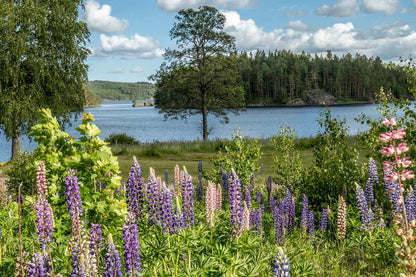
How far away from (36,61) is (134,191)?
23.5 m

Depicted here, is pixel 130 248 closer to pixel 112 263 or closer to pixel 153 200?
pixel 112 263

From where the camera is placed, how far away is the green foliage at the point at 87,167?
4.70m

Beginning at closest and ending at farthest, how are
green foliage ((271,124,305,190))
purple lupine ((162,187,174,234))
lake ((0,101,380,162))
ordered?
purple lupine ((162,187,174,234))
green foliage ((271,124,305,190))
lake ((0,101,380,162))

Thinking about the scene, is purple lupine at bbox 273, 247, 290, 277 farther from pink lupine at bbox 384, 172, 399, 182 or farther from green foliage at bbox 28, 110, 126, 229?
green foliage at bbox 28, 110, 126, 229

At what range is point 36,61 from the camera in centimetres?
2514

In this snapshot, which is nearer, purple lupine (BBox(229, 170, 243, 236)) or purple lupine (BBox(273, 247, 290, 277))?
purple lupine (BBox(273, 247, 290, 277))

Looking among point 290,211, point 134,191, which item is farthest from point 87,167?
point 290,211

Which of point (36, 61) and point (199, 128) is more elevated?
point (36, 61)

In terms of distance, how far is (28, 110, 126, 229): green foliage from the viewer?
15.4 feet

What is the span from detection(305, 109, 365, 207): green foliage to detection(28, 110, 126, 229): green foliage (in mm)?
5718

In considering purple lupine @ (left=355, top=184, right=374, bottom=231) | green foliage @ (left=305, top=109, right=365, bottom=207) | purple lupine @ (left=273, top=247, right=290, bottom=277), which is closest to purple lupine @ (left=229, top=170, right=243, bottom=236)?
purple lupine @ (left=273, top=247, right=290, bottom=277)

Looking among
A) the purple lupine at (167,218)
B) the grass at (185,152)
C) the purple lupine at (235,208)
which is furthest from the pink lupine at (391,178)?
the grass at (185,152)

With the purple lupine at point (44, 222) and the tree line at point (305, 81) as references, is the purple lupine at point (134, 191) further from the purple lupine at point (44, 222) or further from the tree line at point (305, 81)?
the tree line at point (305, 81)

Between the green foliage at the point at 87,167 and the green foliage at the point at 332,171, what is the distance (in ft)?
18.8
